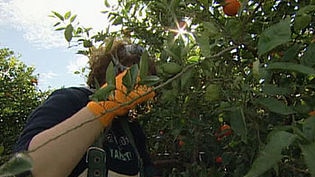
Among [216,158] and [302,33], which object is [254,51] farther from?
[216,158]

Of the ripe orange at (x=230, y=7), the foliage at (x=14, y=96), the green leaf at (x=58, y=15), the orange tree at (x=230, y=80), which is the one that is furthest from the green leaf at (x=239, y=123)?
the foliage at (x=14, y=96)

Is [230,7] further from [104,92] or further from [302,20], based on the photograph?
[104,92]

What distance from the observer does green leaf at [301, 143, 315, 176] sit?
0.46 m

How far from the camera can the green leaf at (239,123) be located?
2.10ft

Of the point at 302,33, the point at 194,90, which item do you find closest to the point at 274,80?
the point at 302,33

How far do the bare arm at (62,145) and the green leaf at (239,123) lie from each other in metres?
0.33

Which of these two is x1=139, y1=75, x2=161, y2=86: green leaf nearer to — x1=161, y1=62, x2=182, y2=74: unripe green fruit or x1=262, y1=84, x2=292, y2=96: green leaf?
x1=161, y1=62, x2=182, y2=74: unripe green fruit

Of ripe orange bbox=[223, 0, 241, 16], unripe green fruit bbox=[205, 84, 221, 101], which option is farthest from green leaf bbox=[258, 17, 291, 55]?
ripe orange bbox=[223, 0, 241, 16]

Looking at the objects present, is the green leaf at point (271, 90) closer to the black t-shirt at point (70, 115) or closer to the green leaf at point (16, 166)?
the green leaf at point (16, 166)

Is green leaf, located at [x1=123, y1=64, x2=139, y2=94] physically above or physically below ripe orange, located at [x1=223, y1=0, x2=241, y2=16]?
below

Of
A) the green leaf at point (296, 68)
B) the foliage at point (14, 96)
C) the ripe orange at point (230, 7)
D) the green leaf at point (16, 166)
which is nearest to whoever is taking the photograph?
the green leaf at point (16, 166)

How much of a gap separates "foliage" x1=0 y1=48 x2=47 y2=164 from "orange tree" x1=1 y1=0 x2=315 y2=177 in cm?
291

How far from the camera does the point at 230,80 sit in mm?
825

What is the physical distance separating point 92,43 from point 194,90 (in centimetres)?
37
